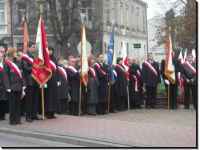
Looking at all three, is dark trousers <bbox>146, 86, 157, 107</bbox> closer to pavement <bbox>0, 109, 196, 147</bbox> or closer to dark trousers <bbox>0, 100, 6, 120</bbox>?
pavement <bbox>0, 109, 196, 147</bbox>

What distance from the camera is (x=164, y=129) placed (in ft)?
43.6

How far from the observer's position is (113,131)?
13.2 metres

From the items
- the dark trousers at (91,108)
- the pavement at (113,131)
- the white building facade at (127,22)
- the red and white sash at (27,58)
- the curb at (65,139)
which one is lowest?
the curb at (65,139)

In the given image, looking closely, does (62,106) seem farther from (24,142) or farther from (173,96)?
(24,142)

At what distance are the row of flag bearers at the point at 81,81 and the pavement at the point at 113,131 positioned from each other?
2.37 feet

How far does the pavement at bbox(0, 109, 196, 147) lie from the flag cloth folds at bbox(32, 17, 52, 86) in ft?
3.68

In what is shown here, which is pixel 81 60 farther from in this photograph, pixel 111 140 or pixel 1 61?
pixel 111 140

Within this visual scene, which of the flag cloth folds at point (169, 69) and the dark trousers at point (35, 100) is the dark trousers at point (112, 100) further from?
the dark trousers at point (35, 100)

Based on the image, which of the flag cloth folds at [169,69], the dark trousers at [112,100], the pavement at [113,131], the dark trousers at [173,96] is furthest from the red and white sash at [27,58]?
the dark trousers at [173,96]

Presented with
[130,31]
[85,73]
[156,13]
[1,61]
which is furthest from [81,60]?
[130,31]

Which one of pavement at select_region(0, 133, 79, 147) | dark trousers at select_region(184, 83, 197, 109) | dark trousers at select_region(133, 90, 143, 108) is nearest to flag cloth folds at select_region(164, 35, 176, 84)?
dark trousers at select_region(184, 83, 197, 109)

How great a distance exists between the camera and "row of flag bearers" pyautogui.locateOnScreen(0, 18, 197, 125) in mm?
15086

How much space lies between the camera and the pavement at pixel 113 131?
38.5 ft

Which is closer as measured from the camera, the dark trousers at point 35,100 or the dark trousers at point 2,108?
the dark trousers at point 35,100
